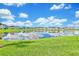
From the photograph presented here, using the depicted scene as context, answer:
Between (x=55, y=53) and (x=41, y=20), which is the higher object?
(x=41, y=20)

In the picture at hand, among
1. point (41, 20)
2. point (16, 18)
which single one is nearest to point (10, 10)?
point (16, 18)

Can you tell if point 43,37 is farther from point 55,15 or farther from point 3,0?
point 3,0

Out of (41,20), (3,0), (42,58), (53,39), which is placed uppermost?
(3,0)

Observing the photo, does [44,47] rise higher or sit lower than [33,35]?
lower

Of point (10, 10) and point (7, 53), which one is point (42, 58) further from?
point (10, 10)

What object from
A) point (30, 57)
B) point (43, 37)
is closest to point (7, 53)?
point (30, 57)

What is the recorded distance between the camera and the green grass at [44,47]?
8.51 feet

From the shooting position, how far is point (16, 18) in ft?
8.79

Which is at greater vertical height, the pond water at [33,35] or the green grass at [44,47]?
the pond water at [33,35]

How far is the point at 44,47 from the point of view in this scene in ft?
8.61

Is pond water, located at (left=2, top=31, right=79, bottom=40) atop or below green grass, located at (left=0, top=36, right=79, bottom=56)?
atop

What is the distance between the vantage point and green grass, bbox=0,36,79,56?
2594 mm

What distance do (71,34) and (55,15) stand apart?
0.29 meters

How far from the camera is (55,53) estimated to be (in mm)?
2596
